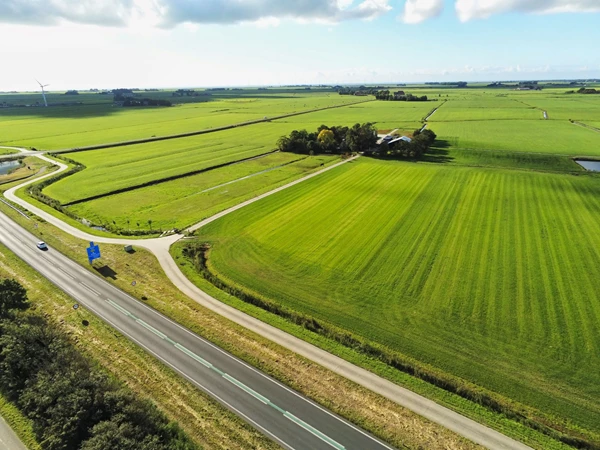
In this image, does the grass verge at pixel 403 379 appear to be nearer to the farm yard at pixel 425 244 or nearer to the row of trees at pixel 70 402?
the farm yard at pixel 425 244

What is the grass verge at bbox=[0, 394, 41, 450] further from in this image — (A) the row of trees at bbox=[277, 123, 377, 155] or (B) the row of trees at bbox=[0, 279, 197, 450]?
(A) the row of trees at bbox=[277, 123, 377, 155]

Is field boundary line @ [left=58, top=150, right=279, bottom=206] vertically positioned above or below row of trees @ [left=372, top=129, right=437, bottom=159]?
below

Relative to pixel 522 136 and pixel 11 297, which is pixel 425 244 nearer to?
pixel 11 297

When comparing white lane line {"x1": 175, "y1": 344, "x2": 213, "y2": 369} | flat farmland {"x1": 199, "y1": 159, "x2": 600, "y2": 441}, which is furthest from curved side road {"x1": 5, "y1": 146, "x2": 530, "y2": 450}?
white lane line {"x1": 175, "y1": 344, "x2": 213, "y2": 369}

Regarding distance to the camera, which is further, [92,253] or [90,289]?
[92,253]

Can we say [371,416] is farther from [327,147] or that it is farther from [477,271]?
[327,147]

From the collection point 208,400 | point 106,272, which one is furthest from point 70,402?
point 106,272
